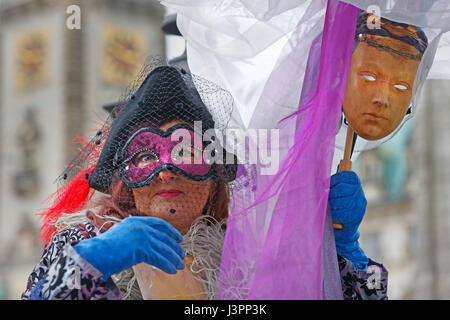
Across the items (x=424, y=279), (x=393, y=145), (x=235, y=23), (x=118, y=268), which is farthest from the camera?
(x=393, y=145)

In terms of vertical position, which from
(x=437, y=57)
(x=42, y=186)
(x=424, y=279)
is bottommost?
(x=424, y=279)

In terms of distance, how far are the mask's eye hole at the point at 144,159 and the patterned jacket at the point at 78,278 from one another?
0.19 meters

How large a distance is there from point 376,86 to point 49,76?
1456 cm

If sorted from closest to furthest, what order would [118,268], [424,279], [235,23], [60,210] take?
[118,268] < [235,23] < [60,210] < [424,279]

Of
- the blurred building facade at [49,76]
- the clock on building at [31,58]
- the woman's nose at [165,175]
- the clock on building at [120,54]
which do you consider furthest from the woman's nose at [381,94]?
the clock on building at [31,58]

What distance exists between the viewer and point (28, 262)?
45.3 ft

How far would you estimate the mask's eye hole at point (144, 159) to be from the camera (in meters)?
1.55

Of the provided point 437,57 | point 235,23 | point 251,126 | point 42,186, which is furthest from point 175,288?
point 42,186

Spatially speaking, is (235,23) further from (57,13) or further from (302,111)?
(57,13)

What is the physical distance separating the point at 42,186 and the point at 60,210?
13.2 meters

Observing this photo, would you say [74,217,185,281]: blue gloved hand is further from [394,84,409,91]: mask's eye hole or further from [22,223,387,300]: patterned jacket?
[394,84,409,91]: mask's eye hole

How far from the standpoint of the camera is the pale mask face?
156cm

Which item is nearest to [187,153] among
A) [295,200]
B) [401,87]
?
[295,200]

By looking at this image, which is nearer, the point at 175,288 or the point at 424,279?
the point at 175,288
